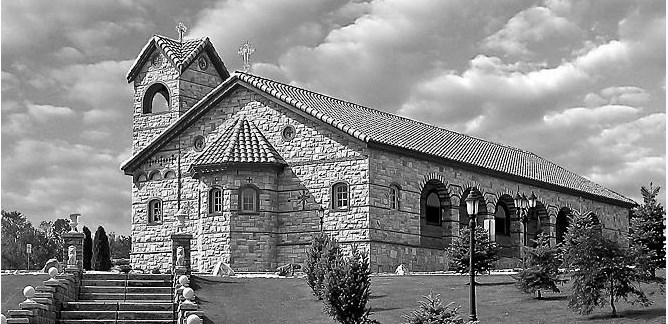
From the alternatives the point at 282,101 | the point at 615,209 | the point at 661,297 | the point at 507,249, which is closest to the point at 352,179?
the point at 282,101

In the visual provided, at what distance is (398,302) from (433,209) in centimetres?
1494

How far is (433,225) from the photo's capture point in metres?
42.3

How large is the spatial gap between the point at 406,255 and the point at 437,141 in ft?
25.2

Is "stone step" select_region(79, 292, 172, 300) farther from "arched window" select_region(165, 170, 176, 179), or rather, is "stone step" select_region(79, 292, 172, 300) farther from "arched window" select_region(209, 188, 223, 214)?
"arched window" select_region(165, 170, 176, 179)

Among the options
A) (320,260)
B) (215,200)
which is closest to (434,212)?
(215,200)

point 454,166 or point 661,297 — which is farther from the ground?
point 454,166

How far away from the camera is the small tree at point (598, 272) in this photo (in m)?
23.9

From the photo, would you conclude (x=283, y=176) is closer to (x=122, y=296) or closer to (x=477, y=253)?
(x=477, y=253)

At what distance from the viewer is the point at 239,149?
131ft

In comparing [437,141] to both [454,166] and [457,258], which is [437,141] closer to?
[454,166]

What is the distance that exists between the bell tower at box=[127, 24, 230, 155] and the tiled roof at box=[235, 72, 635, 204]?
434 cm

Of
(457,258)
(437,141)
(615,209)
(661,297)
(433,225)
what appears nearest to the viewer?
(661,297)

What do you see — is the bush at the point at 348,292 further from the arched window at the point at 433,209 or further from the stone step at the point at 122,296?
the arched window at the point at 433,209

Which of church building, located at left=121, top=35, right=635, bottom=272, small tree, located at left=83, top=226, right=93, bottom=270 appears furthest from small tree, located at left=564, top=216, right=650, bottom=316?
small tree, located at left=83, top=226, right=93, bottom=270
